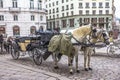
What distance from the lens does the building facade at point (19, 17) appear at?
44.5 meters

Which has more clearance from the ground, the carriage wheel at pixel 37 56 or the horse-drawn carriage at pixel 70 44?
the horse-drawn carriage at pixel 70 44

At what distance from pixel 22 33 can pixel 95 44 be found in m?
37.3

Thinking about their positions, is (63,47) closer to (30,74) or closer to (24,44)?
(30,74)

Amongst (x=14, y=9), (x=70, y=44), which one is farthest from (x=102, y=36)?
(x=14, y=9)

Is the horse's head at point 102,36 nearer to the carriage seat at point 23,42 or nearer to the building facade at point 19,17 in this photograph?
Answer: the carriage seat at point 23,42

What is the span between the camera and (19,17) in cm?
4600

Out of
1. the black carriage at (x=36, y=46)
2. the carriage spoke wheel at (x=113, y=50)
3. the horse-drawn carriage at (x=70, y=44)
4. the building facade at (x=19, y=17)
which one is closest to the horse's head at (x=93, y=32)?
the horse-drawn carriage at (x=70, y=44)

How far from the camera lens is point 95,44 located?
9492mm

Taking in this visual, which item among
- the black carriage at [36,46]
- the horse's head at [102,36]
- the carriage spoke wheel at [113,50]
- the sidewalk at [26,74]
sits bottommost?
the sidewalk at [26,74]

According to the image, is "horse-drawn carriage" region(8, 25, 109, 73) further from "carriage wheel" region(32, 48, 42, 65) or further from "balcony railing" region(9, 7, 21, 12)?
"balcony railing" region(9, 7, 21, 12)

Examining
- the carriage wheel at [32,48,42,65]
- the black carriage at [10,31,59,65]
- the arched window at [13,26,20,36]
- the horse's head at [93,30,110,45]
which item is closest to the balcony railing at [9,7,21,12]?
→ the arched window at [13,26,20,36]

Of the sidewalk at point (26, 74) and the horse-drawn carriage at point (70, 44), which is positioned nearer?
the sidewalk at point (26, 74)

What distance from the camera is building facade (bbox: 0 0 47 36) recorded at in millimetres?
44469

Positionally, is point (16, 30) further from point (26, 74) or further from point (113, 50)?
point (26, 74)
